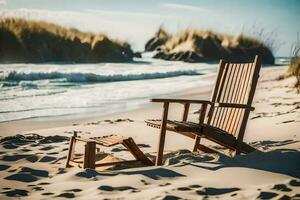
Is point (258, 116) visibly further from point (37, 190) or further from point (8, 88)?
point (8, 88)

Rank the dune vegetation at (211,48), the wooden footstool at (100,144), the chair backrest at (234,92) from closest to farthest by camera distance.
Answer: the wooden footstool at (100,144) → the chair backrest at (234,92) → the dune vegetation at (211,48)

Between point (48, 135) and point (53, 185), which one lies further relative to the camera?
point (48, 135)

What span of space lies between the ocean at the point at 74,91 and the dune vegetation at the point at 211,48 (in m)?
7.70

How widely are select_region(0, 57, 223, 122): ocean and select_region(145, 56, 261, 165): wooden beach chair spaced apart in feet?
13.2

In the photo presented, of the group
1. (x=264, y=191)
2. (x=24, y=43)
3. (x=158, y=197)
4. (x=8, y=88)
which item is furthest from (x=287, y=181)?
(x=24, y=43)

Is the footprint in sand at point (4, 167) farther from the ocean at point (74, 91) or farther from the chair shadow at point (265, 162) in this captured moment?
the ocean at point (74, 91)

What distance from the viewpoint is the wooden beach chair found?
4801 millimetres

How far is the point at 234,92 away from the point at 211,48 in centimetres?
2336

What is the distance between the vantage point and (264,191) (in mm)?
3709

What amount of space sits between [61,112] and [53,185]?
5319mm

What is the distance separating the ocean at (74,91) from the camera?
31.6 ft

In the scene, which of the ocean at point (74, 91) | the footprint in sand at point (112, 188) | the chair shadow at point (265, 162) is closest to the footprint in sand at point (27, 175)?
the footprint in sand at point (112, 188)

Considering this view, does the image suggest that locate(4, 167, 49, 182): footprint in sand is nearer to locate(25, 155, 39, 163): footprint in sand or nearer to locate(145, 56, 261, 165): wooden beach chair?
locate(25, 155, 39, 163): footprint in sand

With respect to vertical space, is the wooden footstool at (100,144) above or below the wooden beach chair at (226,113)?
below
